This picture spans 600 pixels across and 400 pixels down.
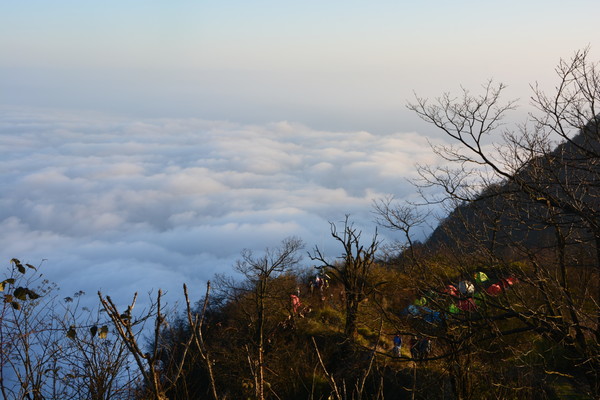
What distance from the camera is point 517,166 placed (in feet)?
34.6

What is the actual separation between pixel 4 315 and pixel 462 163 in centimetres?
821

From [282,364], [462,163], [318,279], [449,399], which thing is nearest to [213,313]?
[318,279]

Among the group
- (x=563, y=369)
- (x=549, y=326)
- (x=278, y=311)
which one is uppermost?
(x=278, y=311)

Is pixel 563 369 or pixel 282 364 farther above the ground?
pixel 282 364

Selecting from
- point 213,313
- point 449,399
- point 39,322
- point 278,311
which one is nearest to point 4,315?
point 39,322

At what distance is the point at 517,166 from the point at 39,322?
815 cm

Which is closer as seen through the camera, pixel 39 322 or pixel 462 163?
pixel 39 322

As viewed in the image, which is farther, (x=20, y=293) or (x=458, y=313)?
(x=458, y=313)

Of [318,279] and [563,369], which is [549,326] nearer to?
[563,369]

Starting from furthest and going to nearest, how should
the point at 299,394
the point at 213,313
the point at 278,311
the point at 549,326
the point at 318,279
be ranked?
1. the point at 213,313
2. the point at 318,279
3. the point at 278,311
4. the point at 299,394
5. the point at 549,326

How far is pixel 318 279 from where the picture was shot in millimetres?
36969

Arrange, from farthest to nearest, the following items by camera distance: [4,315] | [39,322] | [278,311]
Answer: [278,311] < [39,322] < [4,315]

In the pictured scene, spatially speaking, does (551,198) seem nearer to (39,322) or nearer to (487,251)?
(487,251)

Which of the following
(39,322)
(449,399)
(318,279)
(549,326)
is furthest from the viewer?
(318,279)
